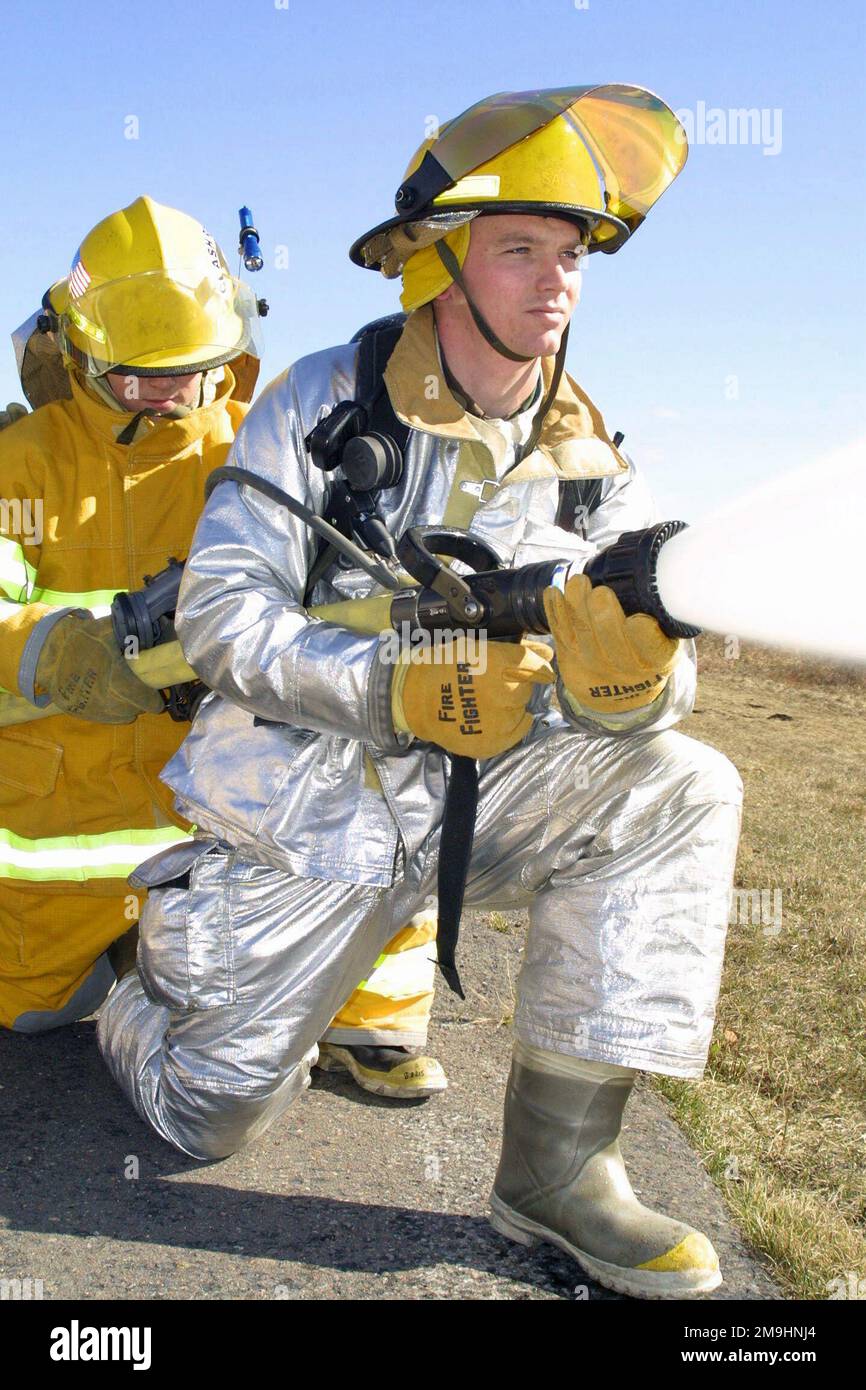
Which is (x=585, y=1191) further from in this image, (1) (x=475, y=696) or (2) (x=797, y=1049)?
(2) (x=797, y=1049)

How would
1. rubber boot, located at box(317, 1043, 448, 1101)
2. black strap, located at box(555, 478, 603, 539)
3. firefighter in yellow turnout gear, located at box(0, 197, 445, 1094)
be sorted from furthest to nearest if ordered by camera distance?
firefighter in yellow turnout gear, located at box(0, 197, 445, 1094) → rubber boot, located at box(317, 1043, 448, 1101) → black strap, located at box(555, 478, 603, 539)

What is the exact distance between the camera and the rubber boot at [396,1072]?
125 inches

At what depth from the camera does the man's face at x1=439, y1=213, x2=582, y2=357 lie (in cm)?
285

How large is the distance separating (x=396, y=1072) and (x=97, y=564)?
152cm

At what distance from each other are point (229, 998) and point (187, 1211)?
0.42 m

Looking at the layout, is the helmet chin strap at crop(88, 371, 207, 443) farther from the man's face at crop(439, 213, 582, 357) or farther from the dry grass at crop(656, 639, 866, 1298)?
the dry grass at crop(656, 639, 866, 1298)

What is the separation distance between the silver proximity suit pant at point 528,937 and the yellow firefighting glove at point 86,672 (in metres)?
0.60

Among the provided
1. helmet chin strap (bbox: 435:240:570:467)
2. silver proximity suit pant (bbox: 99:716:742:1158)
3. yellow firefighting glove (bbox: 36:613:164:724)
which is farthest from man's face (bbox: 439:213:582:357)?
yellow firefighting glove (bbox: 36:613:164:724)

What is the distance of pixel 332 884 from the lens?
2791mm

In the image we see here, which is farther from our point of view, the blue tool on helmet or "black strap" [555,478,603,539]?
the blue tool on helmet

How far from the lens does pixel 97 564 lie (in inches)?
141

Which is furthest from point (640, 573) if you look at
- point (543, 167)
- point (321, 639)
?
point (543, 167)

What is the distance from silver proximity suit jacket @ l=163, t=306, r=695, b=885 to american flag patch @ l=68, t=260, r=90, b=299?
1.07 m
